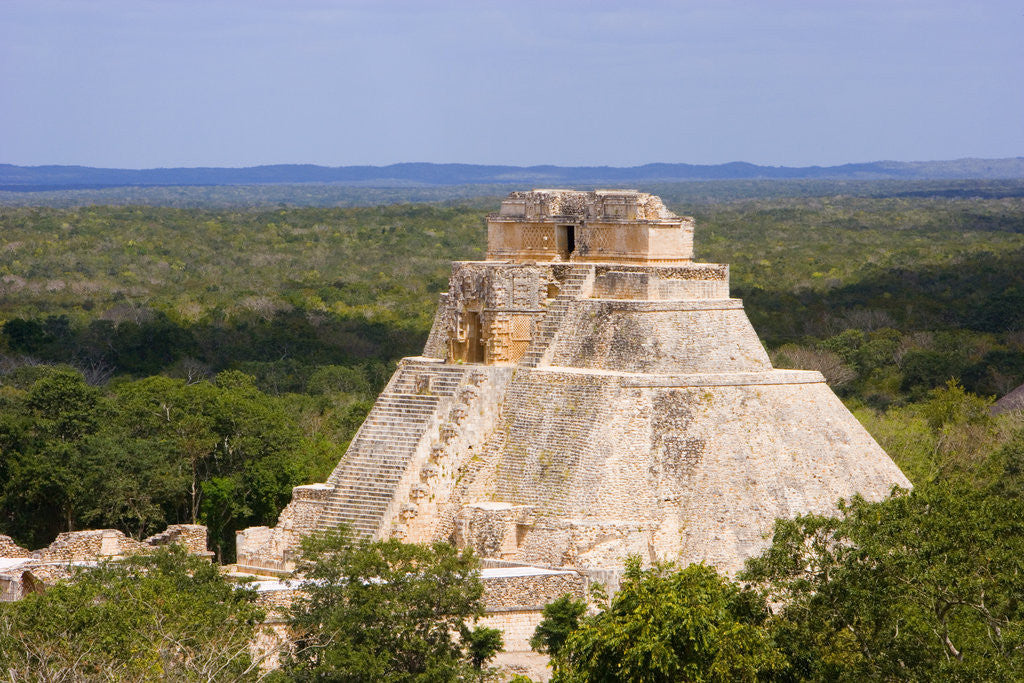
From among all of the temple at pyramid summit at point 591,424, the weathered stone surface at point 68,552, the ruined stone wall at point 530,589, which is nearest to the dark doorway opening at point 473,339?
the temple at pyramid summit at point 591,424

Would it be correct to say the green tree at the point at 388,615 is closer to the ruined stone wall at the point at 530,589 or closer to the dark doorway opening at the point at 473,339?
the ruined stone wall at the point at 530,589

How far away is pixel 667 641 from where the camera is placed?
765 inches

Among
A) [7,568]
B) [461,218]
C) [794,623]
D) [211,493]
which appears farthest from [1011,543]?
[461,218]

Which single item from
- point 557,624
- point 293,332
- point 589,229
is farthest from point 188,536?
point 293,332

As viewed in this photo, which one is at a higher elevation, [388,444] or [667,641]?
[388,444]

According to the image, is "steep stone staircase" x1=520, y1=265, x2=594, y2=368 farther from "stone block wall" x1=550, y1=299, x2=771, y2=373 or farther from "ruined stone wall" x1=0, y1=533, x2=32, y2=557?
"ruined stone wall" x1=0, y1=533, x2=32, y2=557

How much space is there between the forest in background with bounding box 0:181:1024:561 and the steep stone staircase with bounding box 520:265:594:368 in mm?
6406

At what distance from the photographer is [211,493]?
3228cm

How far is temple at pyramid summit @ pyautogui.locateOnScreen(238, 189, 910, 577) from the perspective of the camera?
24594mm

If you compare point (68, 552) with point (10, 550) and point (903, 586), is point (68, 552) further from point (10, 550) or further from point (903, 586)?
point (903, 586)

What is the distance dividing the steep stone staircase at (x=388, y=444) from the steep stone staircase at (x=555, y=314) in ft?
3.25

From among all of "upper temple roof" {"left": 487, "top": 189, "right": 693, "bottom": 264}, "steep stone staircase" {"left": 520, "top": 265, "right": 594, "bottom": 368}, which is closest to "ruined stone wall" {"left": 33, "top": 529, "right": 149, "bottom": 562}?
"steep stone staircase" {"left": 520, "top": 265, "right": 594, "bottom": 368}

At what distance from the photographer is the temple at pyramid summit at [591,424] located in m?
24.6

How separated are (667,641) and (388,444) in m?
8.35
